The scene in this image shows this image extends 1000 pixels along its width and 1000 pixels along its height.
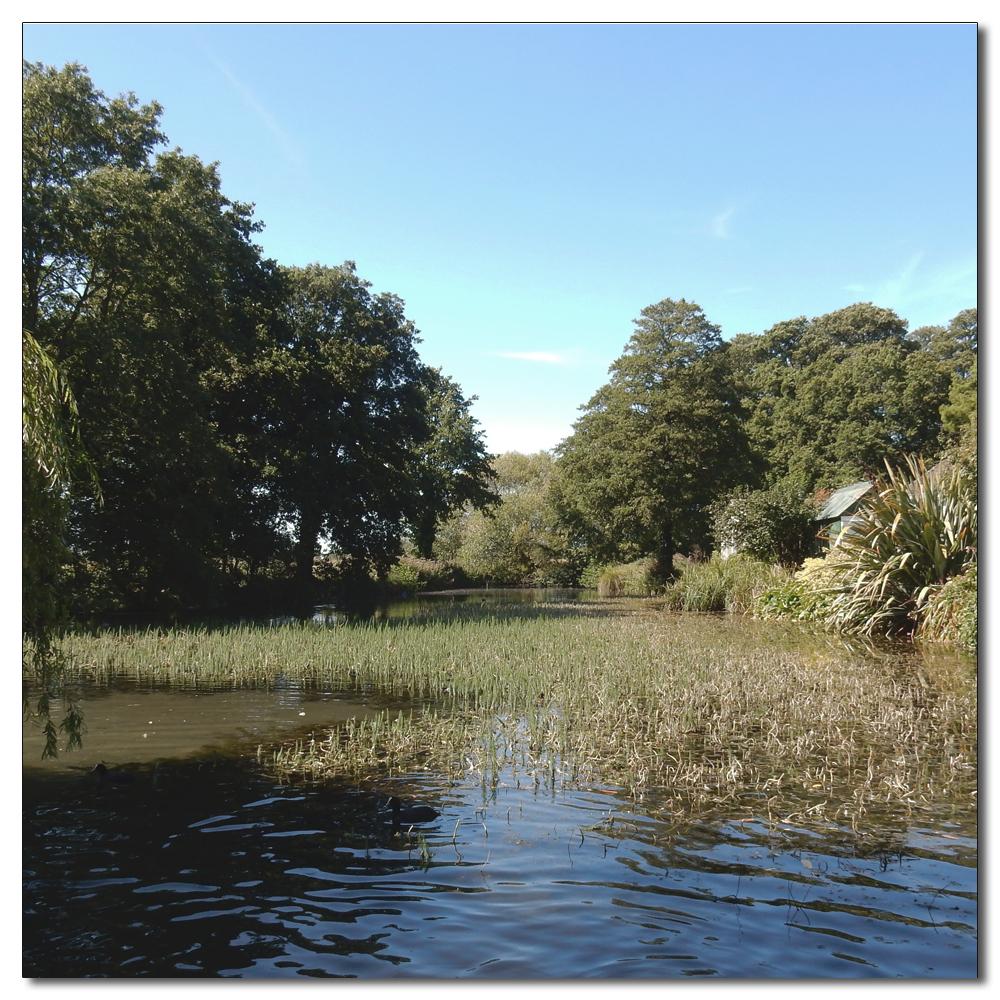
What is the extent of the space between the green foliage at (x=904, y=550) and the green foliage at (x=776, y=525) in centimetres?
1017

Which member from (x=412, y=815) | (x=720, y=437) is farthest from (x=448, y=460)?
(x=412, y=815)

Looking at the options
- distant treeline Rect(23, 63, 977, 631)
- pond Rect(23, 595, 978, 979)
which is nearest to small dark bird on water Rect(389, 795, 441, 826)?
pond Rect(23, 595, 978, 979)

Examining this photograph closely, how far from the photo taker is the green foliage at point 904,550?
1364 centimetres

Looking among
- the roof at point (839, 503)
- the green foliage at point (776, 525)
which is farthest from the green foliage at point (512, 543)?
the green foliage at point (776, 525)

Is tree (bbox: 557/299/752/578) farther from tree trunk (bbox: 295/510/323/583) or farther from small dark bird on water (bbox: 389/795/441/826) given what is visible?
small dark bird on water (bbox: 389/795/441/826)

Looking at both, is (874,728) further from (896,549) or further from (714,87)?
(896,549)

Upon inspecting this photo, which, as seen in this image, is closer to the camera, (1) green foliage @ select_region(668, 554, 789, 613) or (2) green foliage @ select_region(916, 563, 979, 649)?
(2) green foliage @ select_region(916, 563, 979, 649)

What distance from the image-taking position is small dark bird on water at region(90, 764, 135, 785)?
6.13 m

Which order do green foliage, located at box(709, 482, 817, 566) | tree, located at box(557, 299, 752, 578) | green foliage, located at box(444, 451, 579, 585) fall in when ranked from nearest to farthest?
green foliage, located at box(709, 482, 817, 566)
tree, located at box(557, 299, 752, 578)
green foliage, located at box(444, 451, 579, 585)

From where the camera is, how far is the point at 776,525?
25.9 m

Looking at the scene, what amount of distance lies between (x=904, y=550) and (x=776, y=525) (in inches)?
458

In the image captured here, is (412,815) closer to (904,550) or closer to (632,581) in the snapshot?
(904,550)

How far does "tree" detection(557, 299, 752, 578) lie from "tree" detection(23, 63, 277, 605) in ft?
54.4

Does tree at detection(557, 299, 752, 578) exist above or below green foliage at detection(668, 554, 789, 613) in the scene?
above
